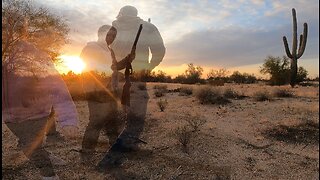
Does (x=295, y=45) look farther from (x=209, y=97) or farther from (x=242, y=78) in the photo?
(x=242, y=78)

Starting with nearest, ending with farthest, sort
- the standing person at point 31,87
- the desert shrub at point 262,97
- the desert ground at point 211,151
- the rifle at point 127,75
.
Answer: the standing person at point 31,87, the rifle at point 127,75, the desert ground at point 211,151, the desert shrub at point 262,97

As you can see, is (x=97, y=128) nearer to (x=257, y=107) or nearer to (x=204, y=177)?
(x=204, y=177)

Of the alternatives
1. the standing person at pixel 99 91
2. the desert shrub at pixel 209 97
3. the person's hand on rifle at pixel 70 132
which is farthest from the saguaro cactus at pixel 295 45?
the person's hand on rifle at pixel 70 132

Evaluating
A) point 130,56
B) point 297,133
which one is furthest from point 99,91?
point 297,133

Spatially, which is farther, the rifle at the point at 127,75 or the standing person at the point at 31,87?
the rifle at the point at 127,75

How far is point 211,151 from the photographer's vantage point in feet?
29.6

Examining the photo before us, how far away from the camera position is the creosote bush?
634 inches

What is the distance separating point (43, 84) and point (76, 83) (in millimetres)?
14020

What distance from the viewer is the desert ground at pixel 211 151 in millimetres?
7539

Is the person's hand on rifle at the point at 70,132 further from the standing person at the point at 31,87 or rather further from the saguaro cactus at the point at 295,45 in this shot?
the saguaro cactus at the point at 295,45

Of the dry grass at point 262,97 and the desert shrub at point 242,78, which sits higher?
the desert shrub at point 242,78

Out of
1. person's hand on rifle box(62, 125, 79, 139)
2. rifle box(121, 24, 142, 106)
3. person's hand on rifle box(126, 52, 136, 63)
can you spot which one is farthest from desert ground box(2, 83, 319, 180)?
person's hand on rifle box(126, 52, 136, 63)

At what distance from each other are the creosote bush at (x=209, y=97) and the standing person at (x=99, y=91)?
549 cm

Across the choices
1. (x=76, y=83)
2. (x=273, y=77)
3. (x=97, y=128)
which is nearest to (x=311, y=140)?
(x=97, y=128)
